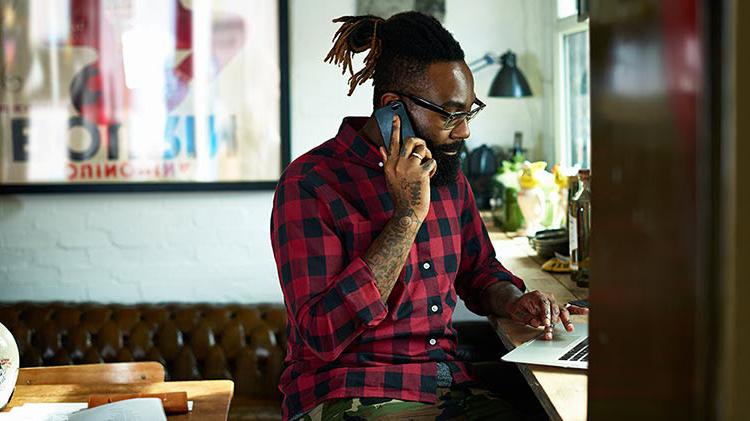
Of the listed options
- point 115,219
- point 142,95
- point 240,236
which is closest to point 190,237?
point 240,236

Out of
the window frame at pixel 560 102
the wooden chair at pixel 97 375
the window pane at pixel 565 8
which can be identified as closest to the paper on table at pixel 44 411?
the wooden chair at pixel 97 375

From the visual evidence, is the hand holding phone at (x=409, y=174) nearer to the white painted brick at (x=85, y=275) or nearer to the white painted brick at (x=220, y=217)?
the white painted brick at (x=220, y=217)

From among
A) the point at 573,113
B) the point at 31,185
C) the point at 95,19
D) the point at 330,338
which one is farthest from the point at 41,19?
the point at 330,338

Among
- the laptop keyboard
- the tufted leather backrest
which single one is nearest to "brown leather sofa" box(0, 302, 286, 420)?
the tufted leather backrest

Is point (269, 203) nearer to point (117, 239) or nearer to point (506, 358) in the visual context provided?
point (117, 239)

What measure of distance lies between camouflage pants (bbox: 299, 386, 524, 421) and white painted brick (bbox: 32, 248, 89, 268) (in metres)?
1.99

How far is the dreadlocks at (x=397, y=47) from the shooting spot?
2.10 metres

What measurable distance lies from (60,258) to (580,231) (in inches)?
82.2

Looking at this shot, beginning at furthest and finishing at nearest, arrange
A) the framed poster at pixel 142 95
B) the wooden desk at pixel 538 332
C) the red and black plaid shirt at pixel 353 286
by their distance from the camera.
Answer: the framed poster at pixel 142 95
the red and black plaid shirt at pixel 353 286
the wooden desk at pixel 538 332

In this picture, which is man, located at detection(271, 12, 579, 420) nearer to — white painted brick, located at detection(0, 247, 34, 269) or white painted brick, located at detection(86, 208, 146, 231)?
white painted brick, located at detection(86, 208, 146, 231)

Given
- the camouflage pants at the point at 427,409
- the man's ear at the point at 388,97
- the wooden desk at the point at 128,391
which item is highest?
the man's ear at the point at 388,97

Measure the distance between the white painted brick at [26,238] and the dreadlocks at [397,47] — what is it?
1877mm

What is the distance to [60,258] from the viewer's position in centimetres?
365

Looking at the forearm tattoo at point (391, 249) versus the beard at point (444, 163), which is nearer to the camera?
the forearm tattoo at point (391, 249)
